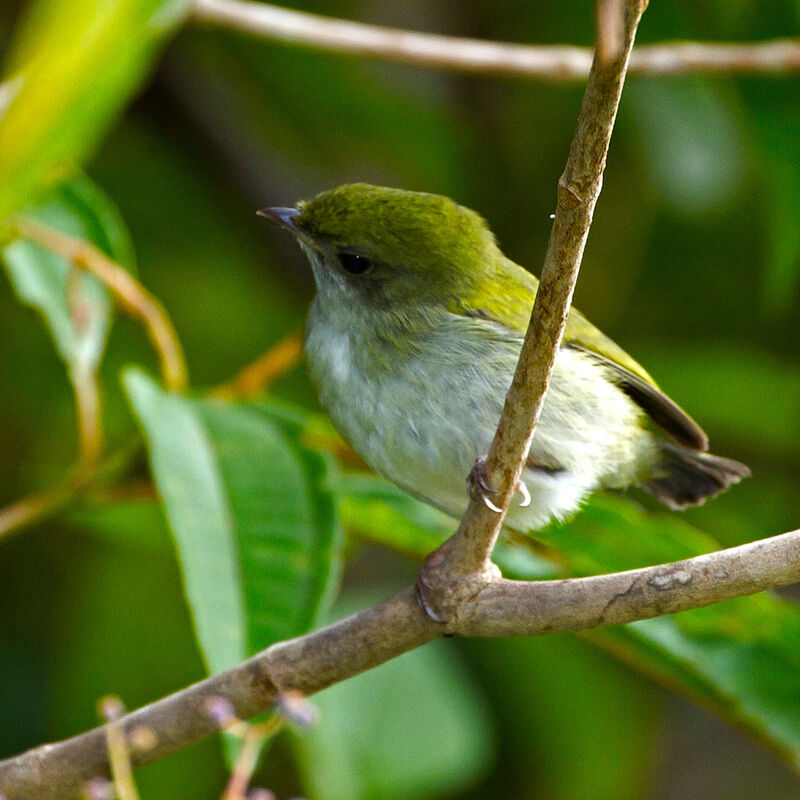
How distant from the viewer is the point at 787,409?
3.47m

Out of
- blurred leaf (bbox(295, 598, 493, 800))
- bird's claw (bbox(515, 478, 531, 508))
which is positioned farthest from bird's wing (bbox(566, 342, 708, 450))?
blurred leaf (bbox(295, 598, 493, 800))

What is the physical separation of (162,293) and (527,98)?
1.41m

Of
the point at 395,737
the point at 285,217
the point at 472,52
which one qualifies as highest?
the point at 472,52

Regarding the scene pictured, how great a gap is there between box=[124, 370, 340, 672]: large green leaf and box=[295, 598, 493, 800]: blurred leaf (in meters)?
0.79

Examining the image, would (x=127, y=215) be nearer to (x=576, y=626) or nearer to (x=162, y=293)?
(x=162, y=293)

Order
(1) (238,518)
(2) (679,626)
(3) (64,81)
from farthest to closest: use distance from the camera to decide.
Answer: (2) (679,626)
(1) (238,518)
(3) (64,81)

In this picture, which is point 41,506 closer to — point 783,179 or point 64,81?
point 64,81

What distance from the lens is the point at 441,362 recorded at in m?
2.23

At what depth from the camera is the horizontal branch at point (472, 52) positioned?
8.73ft

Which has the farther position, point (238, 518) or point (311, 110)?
point (311, 110)

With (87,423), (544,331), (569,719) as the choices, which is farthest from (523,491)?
(569,719)

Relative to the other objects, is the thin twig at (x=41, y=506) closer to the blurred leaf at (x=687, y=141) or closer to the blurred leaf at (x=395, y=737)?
the blurred leaf at (x=395, y=737)

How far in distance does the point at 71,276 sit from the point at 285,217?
483mm

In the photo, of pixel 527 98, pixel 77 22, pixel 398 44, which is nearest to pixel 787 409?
pixel 527 98
